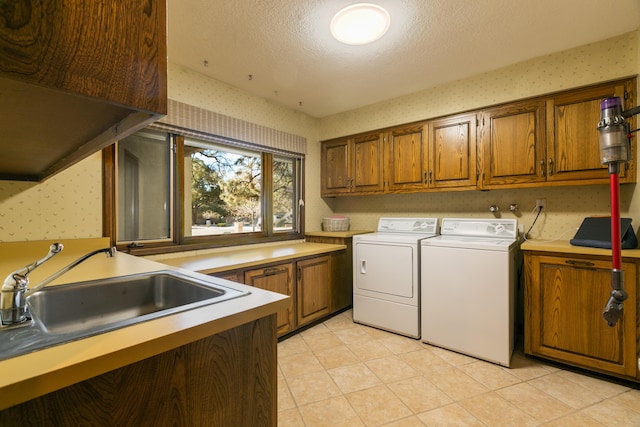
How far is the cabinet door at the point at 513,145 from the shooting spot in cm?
238

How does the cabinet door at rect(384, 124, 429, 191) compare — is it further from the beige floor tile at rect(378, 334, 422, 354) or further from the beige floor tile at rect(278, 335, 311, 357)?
the beige floor tile at rect(278, 335, 311, 357)

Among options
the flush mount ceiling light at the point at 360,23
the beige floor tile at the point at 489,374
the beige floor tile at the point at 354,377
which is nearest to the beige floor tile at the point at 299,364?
the beige floor tile at the point at 354,377

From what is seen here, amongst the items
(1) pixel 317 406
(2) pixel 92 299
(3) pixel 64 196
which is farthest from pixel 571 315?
(3) pixel 64 196

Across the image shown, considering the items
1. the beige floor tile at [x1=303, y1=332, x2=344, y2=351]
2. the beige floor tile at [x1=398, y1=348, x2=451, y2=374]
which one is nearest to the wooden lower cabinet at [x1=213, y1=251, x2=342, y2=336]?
the beige floor tile at [x1=303, y1=332, x2=344, y2=351]

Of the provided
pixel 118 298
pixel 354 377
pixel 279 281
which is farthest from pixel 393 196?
pixel 118 298

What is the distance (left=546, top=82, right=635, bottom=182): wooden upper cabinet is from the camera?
214 cm

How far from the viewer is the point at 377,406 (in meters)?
1.74

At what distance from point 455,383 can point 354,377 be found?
26.8 inches

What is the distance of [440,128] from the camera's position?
288cm

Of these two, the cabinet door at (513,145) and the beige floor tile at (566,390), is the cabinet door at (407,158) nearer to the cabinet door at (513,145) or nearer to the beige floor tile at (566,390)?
the cabinet door at (513,145)

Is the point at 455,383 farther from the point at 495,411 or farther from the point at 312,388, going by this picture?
the point at 312,388

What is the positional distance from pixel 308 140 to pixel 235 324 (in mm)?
3161

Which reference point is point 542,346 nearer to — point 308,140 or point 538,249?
point 538,249

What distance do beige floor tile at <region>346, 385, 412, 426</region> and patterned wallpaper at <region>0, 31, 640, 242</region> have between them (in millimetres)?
1939
